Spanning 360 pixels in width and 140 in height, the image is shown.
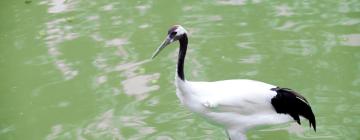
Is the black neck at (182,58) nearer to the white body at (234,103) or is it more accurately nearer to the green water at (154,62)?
the white body at (234,103)

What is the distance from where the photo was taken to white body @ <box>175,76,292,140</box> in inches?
214

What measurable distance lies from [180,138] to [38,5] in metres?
4.79

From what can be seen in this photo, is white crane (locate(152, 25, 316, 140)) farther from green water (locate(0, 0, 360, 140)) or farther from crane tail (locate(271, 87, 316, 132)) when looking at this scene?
green water (locate(0, 0, 360, 140))

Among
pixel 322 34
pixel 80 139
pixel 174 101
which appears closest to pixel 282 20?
pixel 322 34

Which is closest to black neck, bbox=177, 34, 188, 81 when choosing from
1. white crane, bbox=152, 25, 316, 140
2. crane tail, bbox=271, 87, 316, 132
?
white crane, bbox=152, 25, 316, 140

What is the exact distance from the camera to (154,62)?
7.69 m

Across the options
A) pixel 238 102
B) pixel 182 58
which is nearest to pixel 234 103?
pixel 238 102

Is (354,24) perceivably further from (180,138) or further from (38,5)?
(38,5)

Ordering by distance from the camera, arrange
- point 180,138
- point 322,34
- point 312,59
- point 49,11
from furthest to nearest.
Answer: point 49,11
point 322,34
point 312,59
point 180,138

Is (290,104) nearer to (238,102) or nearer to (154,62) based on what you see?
(238,102)

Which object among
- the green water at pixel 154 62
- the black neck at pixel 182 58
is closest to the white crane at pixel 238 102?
the black neck at pixel 182 58

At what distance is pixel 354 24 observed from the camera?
316 inches

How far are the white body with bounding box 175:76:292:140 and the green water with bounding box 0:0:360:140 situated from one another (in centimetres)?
58

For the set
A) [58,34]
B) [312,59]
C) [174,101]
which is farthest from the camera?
[58,34]
